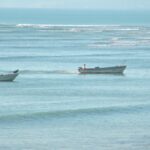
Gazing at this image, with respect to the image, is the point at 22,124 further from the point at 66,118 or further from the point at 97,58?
the point at 97,58

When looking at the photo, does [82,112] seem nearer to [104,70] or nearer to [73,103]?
[73,103]

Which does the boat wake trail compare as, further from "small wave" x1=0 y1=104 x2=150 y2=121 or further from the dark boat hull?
the dark boat hull

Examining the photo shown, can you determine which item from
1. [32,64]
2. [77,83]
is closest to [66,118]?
[77,83]

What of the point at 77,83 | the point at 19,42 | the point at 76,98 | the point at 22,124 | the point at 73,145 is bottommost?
the point at 73,145

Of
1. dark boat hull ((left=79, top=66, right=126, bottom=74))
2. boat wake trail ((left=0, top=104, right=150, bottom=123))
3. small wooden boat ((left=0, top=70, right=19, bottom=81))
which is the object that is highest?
dark boat hull ((left=79, top=66, right=126, bottom=74))

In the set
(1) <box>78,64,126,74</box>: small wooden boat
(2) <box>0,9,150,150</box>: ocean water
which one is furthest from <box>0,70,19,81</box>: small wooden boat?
(1) <box>78,64,126,74</box>: small wooden boat

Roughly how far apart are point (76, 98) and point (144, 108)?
4.76 metres

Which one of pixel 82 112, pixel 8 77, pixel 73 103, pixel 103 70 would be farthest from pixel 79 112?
pixel 103 70

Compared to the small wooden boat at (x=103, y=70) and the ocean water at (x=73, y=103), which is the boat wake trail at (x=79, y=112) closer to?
the ocean water at (x=73, y=103)

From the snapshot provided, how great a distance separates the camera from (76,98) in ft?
148

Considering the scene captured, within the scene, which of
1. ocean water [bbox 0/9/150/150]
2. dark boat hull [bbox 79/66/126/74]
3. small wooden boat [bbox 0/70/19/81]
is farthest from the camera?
dark boat hull [bbox 79/66/126/74]

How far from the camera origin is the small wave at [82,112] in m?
38.6

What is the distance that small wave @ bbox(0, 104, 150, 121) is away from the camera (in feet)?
127

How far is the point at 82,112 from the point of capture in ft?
131
